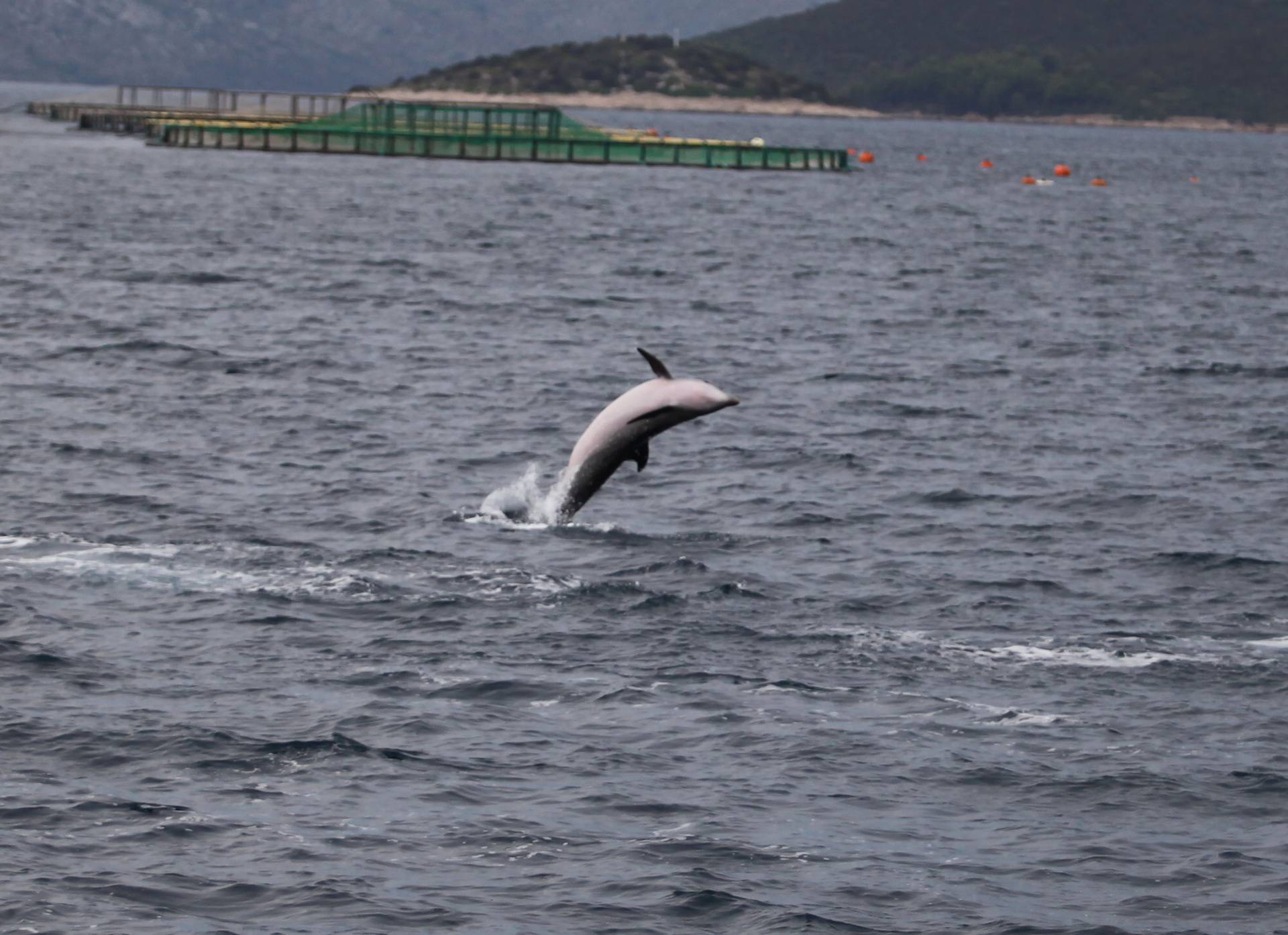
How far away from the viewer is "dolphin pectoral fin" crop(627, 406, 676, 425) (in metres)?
18.4

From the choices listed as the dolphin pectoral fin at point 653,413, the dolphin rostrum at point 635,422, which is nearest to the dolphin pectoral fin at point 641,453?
the dolphin rostrum at point 635,422

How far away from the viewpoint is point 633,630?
2181 cm

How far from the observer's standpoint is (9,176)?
98.9 meters

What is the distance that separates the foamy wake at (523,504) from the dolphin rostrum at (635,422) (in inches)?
224

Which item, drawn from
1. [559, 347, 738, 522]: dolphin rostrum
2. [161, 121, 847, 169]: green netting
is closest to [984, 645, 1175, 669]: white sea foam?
[559, 347, 738, 522]: dolphin rostrum

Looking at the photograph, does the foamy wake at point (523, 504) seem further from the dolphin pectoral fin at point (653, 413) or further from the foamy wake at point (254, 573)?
the dolphin pectoral fin at point (653, 413)

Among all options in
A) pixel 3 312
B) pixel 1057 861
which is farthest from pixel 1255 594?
pixel 3 312

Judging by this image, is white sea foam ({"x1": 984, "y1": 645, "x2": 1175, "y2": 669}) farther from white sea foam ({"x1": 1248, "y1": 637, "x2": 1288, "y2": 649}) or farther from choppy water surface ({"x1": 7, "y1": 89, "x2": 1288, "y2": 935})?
white sea foam ({"x1": 1248, "y1": 637, "x2": 1288, "y2": 649})

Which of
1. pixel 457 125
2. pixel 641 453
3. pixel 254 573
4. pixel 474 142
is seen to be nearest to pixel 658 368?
pixel 641 453

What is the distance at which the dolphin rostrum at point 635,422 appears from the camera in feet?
59.3

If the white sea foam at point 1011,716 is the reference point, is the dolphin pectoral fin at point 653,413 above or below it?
above

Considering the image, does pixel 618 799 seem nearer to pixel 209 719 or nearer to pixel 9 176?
pixel 209 719

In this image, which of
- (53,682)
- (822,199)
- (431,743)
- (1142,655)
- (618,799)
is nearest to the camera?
(618,799)

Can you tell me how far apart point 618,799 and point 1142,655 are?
7274mm
